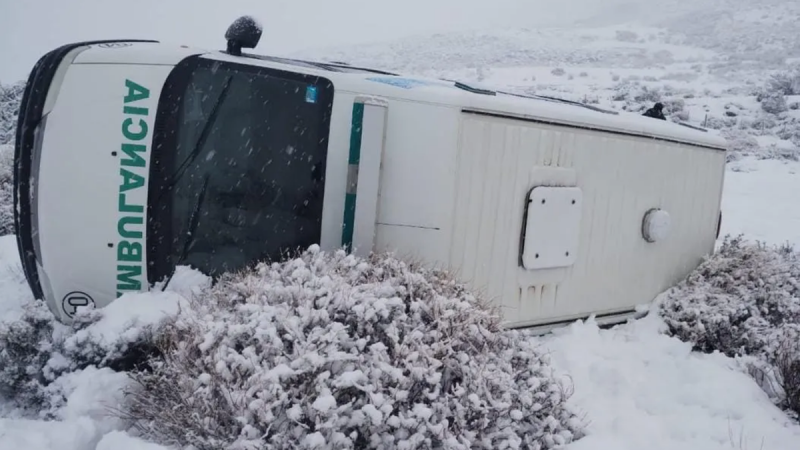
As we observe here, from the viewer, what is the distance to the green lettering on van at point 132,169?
3.49m

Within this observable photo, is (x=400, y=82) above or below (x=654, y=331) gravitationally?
above

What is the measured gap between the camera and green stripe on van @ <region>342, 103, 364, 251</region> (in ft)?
11.9

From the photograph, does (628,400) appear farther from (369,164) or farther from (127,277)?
(127,277)

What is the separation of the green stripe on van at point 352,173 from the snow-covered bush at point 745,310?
2717mm

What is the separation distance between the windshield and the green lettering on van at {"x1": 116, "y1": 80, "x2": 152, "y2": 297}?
0.06 meters

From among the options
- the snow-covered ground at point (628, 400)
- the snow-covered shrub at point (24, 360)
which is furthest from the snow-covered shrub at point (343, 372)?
the snow-covered shrub at point (24, 360)

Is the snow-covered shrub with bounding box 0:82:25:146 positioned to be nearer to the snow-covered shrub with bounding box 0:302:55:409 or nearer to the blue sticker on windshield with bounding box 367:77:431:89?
the snow-covered shrub with bounding box 0:302:55:409

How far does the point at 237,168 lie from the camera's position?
3611 mm

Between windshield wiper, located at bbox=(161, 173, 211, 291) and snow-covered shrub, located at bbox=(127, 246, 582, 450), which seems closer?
snow-covered shrub, located at bbox=(127, 246, 582, 450)

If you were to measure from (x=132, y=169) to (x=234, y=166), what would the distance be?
54 centimetres

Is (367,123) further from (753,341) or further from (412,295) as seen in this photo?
(753,341)

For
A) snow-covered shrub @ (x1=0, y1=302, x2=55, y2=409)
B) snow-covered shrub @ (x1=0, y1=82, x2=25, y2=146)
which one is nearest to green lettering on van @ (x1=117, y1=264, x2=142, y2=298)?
snow-covered shrub @ (x1=0, y1=302, x2=55, y2=409)

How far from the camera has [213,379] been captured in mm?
2520

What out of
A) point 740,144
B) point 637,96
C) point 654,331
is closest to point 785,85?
point 637,96
